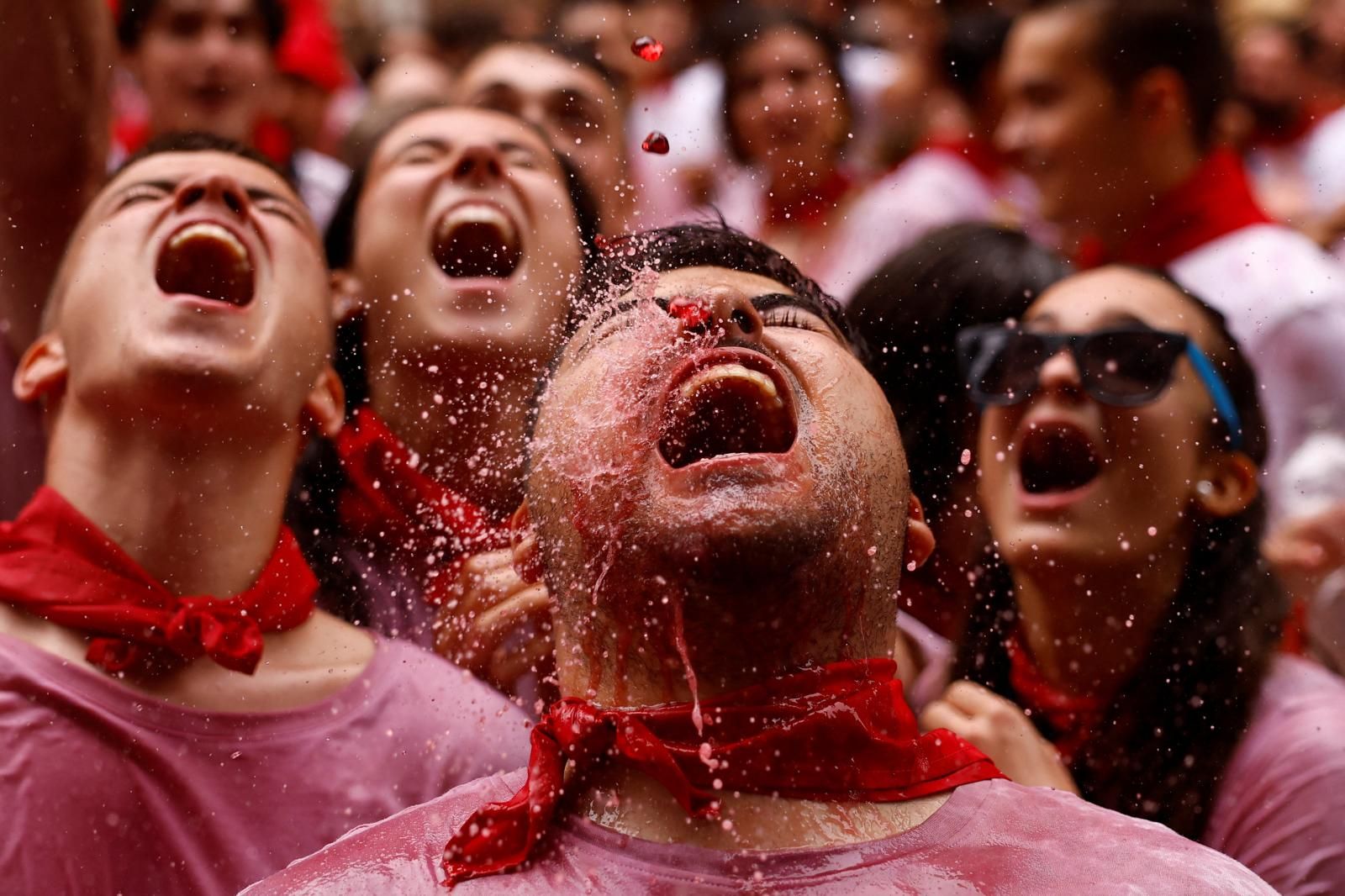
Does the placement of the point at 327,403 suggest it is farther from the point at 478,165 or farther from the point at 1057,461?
the point at 1057,461

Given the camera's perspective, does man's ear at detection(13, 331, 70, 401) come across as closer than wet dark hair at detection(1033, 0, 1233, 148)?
Yes

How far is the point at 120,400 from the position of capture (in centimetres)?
176

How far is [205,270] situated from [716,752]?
2.84ft

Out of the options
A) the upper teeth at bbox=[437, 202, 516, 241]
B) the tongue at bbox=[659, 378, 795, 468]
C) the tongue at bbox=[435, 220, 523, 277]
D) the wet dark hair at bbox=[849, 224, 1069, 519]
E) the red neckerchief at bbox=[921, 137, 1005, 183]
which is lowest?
the red neckerchief at bbox=[921, 137, 1005, 183]

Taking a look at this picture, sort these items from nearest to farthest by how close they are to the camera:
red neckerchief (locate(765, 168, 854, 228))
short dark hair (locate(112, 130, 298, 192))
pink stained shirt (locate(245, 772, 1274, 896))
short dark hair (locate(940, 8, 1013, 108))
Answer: pink stained shirt (locate(245, 772, 1274, 896)) < short dark hair (locate(112, 130, 298, 192)) < red neckerchief (locate(765, 168, 854, 228)) < short dark hair (locate(940, 8, 1013, 108))

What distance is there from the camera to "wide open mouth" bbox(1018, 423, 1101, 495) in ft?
6.72

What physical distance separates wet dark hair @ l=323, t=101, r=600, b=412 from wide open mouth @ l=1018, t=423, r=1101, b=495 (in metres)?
0.60

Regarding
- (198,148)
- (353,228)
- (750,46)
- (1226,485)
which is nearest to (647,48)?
(198,148)

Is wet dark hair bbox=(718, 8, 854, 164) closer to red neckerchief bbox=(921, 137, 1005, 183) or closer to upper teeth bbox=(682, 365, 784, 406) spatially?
red neckerchief bbox=(921, 137, 1005, 183)

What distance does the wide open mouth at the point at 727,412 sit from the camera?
1.36 m

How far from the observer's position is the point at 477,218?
1993mm

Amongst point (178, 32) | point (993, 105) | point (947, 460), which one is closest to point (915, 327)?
point (947, 460)

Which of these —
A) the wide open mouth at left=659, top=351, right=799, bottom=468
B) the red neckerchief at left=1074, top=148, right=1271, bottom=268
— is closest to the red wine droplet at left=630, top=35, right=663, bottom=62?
the wide open mouth at left=659, top=351, right=799, bottom=468

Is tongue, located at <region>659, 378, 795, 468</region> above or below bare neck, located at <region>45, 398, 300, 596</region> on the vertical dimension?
above
